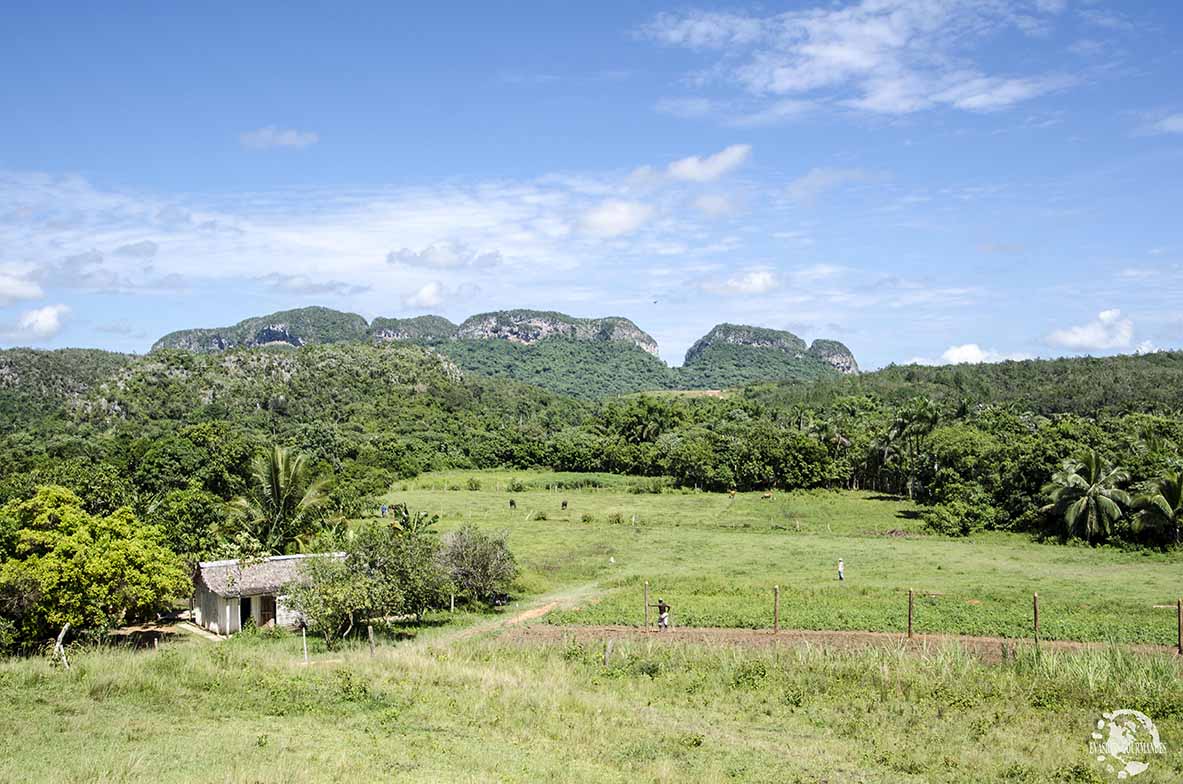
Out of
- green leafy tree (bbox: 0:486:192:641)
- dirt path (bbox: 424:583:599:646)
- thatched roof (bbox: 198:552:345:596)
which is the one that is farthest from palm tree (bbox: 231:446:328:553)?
dirt path (bbox: 424:583:599:646)

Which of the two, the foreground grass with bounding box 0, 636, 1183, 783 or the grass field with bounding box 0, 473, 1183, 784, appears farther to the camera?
the grass field with bounding box 0, 473, 1183, 784

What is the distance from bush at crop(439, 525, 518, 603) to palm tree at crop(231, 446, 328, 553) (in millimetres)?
7001

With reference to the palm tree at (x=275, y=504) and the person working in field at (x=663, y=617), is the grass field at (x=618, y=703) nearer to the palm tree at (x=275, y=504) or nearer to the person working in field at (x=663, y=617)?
the person working in field at (x=663, y=617)

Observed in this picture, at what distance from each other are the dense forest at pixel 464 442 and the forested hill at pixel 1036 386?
60cm

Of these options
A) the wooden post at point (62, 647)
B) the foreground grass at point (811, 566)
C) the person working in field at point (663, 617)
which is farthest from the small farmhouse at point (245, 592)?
the person working in field at point (663, 617)

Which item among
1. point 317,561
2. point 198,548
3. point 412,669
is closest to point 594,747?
point 412,669

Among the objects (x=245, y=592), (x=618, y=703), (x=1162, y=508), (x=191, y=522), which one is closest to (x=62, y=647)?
(x=245, y=592)

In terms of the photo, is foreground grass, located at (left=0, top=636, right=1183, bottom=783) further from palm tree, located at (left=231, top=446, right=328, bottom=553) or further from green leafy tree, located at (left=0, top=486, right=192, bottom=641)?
palm tree, located at (left=231, top=446, right=328, bottom=553)

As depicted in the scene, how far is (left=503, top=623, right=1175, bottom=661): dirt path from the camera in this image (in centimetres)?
2298

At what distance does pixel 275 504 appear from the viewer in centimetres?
3566

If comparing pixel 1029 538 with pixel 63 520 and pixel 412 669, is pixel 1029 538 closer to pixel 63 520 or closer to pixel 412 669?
pixel 412 669

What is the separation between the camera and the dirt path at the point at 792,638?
23.0m

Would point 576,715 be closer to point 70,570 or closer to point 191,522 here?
point 70,570

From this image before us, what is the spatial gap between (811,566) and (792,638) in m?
17.4
